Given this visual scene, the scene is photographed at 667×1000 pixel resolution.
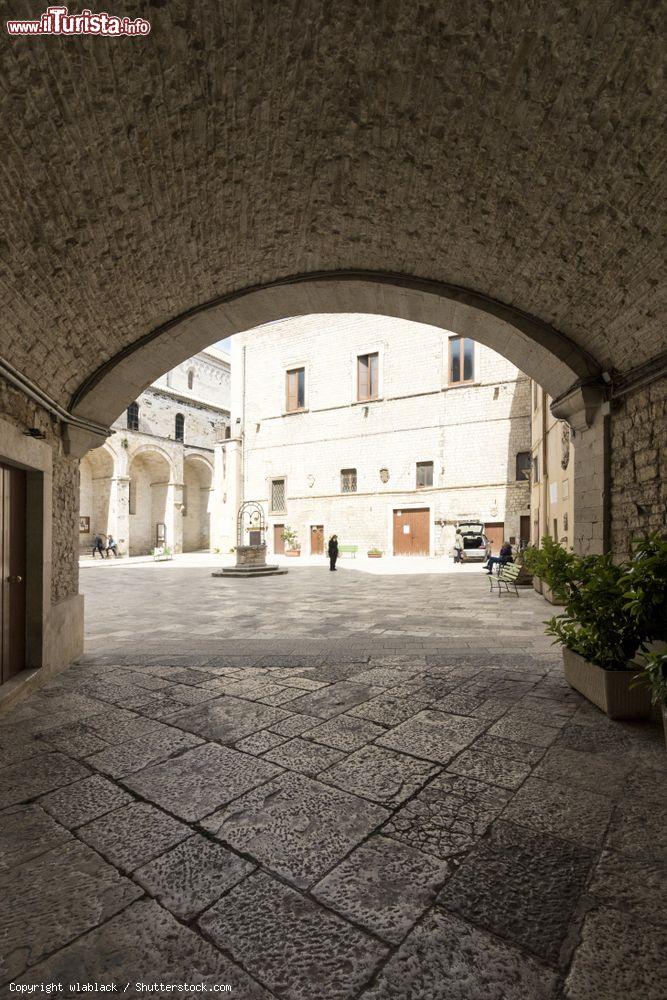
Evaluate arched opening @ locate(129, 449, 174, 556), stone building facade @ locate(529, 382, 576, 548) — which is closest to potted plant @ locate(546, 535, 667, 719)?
stone building facade @ locate(529, 382, 576, 548)

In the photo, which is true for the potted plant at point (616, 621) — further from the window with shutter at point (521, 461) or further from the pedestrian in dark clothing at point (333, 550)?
the window with shutter at point (521, 461)

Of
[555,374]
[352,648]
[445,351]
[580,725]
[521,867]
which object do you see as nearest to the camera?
[521,867]

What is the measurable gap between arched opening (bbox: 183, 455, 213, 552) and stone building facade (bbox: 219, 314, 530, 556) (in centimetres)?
670

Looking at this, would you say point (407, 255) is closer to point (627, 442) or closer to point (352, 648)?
point (627, 442)

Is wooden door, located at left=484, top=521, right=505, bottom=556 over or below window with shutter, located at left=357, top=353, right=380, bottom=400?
below

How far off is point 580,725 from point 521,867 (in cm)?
167

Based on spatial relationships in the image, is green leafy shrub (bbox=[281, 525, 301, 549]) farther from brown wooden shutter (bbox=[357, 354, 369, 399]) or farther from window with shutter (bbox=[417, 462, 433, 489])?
brown wooden shutter (bbox=[357, 354, 369, 399])

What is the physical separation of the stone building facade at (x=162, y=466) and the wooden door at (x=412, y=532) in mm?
10794

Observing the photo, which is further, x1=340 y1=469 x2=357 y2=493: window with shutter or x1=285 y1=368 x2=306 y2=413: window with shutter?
x1=285 y1=368 x2=306 y2=413: window with shutter

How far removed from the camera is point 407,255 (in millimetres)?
4660

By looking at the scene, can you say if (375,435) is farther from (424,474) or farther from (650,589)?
(650,589)

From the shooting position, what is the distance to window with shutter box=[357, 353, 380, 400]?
80.1ft

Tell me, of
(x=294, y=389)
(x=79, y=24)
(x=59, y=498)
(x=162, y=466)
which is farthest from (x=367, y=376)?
(x=79, y=24)

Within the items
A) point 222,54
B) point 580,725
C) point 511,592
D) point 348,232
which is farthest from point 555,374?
point 511,592
